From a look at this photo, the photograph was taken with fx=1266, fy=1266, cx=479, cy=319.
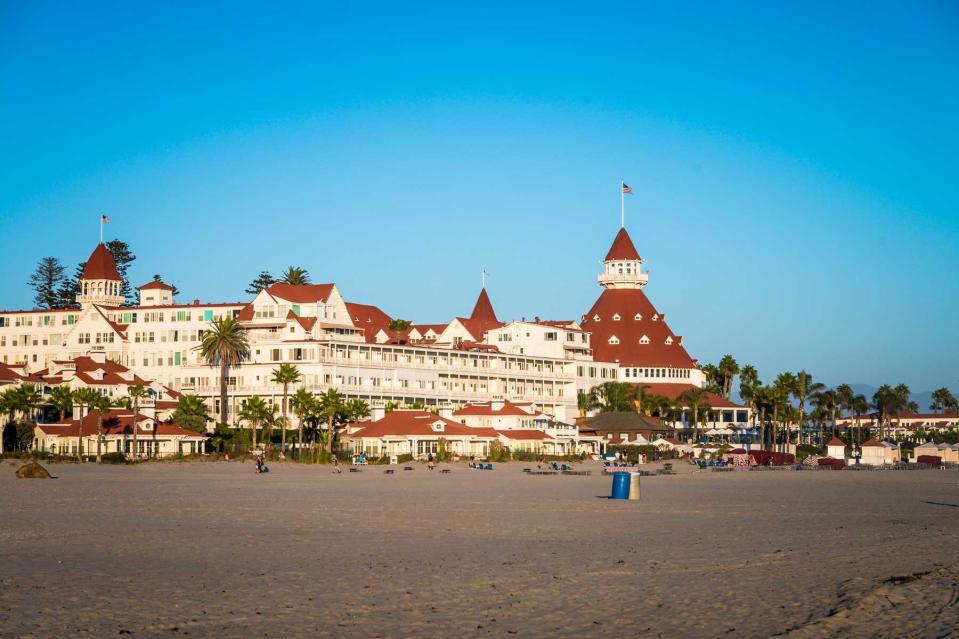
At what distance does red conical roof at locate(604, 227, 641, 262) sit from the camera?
6191 inches

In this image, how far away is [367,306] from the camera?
141 metres

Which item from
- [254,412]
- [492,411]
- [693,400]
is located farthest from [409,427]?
[693,400]

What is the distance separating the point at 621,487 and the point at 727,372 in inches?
4231

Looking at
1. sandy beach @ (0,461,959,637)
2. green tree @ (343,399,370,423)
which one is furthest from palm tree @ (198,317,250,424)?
sandy beach @ (0,461,959,637)

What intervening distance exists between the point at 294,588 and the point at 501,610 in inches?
139

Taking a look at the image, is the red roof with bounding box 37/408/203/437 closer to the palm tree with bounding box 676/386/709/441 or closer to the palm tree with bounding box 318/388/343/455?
the palm tree with bounding box 318/388/343/455

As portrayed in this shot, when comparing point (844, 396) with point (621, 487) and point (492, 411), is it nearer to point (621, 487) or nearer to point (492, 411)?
point (492, 411)

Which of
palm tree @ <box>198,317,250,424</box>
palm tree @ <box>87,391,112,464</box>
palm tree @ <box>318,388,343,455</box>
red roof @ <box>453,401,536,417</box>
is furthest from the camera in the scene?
palm tree @ <box>198,317,250,424</box>

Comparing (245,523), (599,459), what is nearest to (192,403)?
(599,459)

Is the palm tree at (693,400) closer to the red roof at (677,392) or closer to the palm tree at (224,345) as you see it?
the red roof at (677,392)

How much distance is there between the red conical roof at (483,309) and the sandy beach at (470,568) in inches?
4607

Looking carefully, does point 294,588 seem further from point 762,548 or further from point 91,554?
point 762,548

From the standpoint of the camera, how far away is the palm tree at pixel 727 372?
148 metres

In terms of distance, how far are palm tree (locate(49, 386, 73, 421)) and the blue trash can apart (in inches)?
2633
